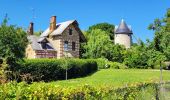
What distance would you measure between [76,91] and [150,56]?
1551 centimetres

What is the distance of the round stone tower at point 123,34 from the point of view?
9094 centimetres

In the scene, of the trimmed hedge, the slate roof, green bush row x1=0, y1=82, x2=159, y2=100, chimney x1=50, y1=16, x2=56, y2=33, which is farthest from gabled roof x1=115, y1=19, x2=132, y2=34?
green bush row x1=0, y1=82, x2=159, y2=100

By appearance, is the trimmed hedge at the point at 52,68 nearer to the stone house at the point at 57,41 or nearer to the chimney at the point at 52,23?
the stone house at the point at 57,41

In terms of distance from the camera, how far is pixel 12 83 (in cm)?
797

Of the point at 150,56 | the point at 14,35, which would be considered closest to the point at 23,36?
the point at 14,35

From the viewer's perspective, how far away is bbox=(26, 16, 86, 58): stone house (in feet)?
204

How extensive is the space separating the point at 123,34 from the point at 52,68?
5166cm

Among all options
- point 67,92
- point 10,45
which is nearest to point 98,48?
point 10,45

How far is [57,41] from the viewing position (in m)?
65.1

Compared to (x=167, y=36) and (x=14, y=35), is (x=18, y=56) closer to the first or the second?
(x=14, y=35)

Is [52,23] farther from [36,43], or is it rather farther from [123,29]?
[123,29]

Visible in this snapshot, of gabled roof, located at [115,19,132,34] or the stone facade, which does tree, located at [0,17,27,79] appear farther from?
gabled roof, located at [115,19,132,34]

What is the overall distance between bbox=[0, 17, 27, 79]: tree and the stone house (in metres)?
25.0

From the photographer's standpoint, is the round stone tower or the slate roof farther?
the round stone tower
